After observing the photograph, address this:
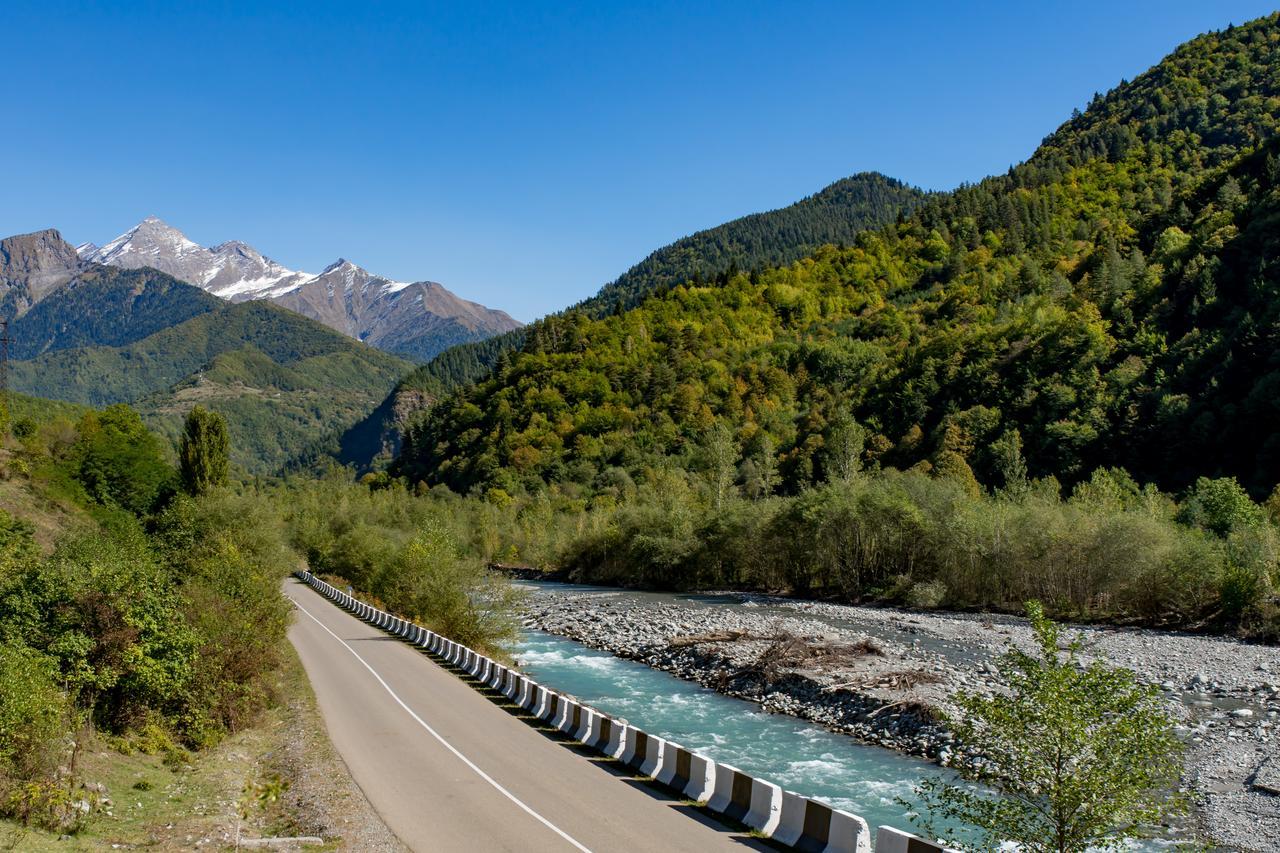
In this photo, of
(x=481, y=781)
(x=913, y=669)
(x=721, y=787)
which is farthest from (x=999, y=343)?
(x=481, y=781)

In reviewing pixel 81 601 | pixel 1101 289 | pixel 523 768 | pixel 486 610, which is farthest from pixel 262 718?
pixel 1101 289

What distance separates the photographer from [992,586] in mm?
58219

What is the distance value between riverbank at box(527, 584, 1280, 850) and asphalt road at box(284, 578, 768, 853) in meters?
5.68

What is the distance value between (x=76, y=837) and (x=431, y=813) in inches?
213

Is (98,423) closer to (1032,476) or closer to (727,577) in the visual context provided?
(727,577)

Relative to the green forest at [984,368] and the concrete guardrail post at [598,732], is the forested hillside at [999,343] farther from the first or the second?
the concrete guardrail post at [598,732]

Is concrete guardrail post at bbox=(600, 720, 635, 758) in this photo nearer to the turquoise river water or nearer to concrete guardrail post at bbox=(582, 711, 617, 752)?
concrete guardrail post at bbox=(582, 711, 617, 752)

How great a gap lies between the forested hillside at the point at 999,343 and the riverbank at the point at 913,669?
34727 millimetres

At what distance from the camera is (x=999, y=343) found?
105 metres

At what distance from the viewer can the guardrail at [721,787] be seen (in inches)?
489

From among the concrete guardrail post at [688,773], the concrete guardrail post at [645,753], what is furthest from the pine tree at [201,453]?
the concrete guardrail post at [688,773]

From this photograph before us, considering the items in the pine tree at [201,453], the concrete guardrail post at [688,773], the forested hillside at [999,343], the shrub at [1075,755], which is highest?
the forested hillside at [999,343]

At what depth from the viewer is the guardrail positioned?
1241 cm

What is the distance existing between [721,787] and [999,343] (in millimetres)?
101492
